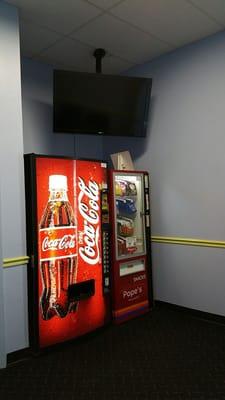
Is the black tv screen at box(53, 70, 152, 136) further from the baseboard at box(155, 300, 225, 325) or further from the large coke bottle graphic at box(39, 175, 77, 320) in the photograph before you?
the baseboard at box(155, 300, 225, 325)

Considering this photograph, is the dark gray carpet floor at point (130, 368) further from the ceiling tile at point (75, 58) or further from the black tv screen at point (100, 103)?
the ceiling tile at point (75, 58)

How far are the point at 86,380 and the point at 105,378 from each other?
0.14 m

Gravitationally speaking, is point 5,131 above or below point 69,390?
above

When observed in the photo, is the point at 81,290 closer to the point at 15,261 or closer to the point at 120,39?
the point at 15,261

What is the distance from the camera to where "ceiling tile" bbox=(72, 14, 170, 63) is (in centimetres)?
299

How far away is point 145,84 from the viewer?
138 inches

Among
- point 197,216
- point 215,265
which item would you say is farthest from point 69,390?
point 197,216

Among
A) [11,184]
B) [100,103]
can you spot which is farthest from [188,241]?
[11,184]

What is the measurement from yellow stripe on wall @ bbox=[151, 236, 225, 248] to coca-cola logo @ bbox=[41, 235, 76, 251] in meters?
1.27

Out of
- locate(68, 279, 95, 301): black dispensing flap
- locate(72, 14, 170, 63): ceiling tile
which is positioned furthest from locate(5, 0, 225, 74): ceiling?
Answer: locate(68, 279, 95, 301): black dispensing flap

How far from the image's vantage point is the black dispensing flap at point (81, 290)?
2.83m

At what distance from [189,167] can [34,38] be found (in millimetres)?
2158

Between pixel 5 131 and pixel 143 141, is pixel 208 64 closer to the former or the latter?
pixel 143 141

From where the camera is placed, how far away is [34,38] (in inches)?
126
